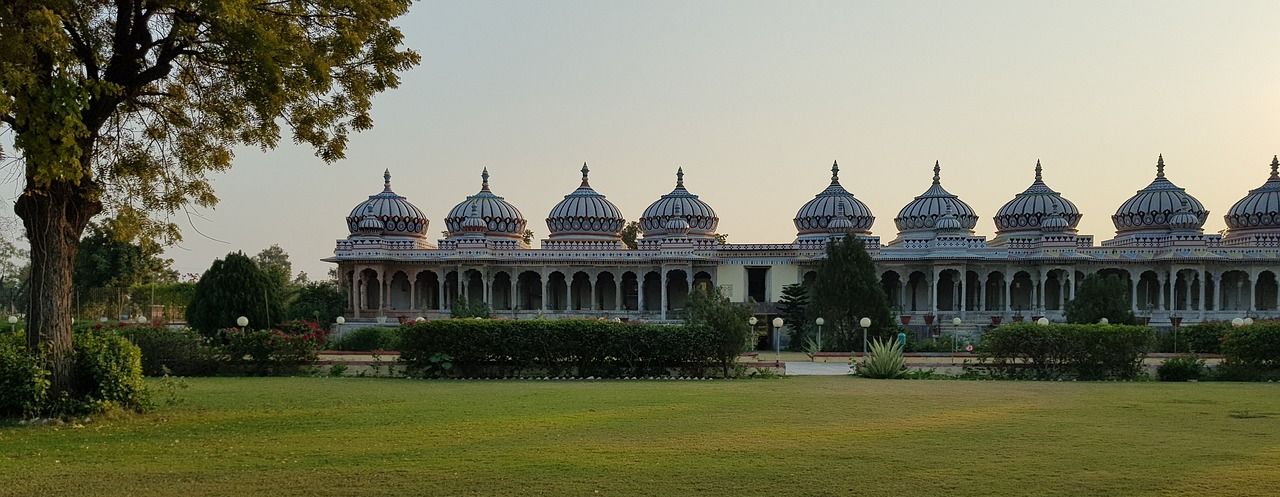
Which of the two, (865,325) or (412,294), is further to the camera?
(412,294)

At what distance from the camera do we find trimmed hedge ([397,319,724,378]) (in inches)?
719

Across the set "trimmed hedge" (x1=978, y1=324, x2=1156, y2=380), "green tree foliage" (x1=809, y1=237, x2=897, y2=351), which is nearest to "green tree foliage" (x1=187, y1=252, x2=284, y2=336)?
"green tree foliage" (x1=809, y1=237, x2=897, y2=351)

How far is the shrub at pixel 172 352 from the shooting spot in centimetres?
1856

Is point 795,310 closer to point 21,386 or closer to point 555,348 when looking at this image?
point 555,348

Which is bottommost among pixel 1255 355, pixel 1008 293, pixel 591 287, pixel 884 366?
pixel 884 366

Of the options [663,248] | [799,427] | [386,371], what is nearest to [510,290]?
[663,248]

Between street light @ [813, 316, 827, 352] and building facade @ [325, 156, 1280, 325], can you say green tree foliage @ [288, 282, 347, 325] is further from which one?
street light @ [813, 316, 827, 352]

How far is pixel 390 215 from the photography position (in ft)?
156

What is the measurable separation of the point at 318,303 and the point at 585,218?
1301cm

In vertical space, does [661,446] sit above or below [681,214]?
below

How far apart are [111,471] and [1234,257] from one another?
42461mm

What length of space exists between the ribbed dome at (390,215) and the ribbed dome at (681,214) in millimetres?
10184

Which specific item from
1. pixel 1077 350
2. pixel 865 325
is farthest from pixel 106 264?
pixel 1077 350

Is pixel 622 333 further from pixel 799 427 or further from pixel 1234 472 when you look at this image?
pixel 1234 472
